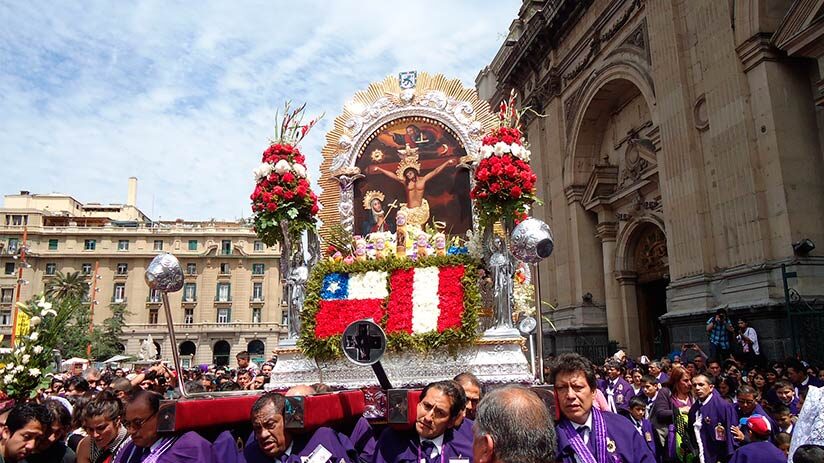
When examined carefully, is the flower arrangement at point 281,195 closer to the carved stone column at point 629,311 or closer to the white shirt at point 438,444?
the white shirt at point 438,444

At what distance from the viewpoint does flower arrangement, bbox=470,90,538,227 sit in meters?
8.88

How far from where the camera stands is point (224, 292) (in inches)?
2493

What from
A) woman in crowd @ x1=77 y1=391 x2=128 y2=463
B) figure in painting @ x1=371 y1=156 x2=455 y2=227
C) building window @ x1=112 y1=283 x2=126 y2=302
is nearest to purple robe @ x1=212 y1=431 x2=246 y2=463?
woman in crowd @ x1=77 y1=391 x2=128 y2=463

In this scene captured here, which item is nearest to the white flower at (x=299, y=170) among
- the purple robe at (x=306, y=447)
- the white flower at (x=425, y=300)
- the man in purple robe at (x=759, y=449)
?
the white flower at (x=425, y=300)

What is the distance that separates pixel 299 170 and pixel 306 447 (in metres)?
6.34

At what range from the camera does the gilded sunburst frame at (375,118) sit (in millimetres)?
11391

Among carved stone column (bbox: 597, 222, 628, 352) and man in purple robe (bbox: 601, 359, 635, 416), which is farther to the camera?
carved stone column (bbox: 597, 222, 628, 352)

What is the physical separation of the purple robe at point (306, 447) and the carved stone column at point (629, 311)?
1917 cm

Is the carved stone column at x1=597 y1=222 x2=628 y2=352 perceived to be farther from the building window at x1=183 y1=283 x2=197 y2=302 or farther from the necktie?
the building window at x1=183 y1=283 x2=197 y2=302

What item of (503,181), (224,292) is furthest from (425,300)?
(224,292)

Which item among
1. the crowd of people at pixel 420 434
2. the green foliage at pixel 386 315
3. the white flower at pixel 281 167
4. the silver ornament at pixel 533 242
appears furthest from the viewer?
the white flower at pixel 281 167

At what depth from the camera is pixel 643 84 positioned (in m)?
19.0

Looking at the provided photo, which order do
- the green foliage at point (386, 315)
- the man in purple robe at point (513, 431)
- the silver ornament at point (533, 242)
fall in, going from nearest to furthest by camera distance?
1. the man in purple robe at point (513, 431)
2. the silver ornament at point (533, 242)
3. the green foliage at point (386, 315)

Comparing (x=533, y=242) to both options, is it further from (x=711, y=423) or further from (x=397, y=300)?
(x=397, y=300)
